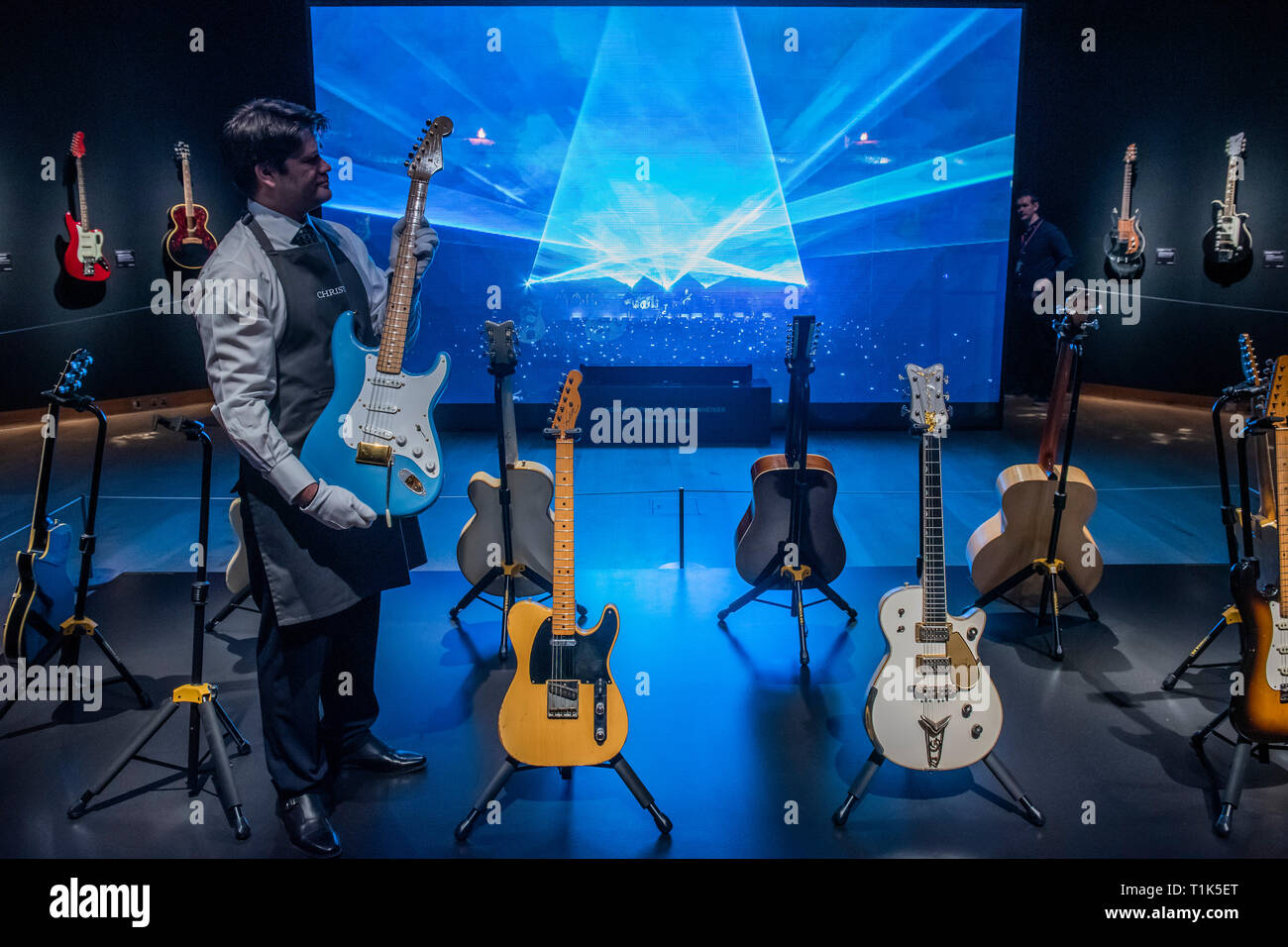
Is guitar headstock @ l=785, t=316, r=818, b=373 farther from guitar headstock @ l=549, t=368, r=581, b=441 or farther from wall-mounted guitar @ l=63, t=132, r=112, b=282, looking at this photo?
wall-mounted guitar @ l=63, t=132, r=112, b=282

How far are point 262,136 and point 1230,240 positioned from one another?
20.9ft

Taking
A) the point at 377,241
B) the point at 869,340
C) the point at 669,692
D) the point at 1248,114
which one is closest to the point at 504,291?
the point at 377,241

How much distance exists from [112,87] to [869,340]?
20.3 feet

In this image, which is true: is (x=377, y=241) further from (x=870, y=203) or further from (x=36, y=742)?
(x=36, y=742)

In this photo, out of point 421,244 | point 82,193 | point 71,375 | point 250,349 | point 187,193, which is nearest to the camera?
point 250,349

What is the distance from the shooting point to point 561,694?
2.56 meters

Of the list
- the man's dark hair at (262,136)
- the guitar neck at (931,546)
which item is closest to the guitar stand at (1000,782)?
the guitar neck at (931,546)

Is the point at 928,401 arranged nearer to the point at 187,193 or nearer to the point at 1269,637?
the point at 1269,637

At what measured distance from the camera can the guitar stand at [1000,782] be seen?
259 centimetres

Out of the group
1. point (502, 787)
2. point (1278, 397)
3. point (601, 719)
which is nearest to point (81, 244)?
point (502, 787)

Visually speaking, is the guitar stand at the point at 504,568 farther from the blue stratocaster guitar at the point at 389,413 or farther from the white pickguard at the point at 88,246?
the white pickguard at the point at 88,246

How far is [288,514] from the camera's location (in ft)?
8.23
